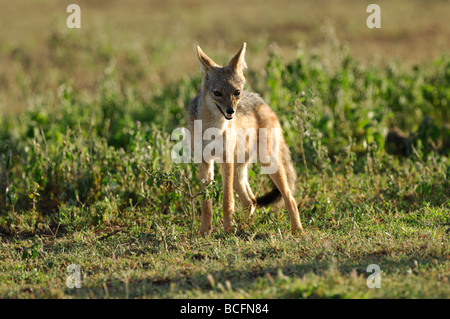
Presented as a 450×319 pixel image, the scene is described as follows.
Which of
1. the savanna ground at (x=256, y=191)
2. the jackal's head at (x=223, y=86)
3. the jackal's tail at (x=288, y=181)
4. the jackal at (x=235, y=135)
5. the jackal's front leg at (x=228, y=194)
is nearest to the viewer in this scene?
the savanna ground at (x=256, y=191)

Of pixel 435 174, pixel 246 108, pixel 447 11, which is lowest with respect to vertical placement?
pixel 435 174

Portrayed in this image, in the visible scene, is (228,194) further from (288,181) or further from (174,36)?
(174,36)

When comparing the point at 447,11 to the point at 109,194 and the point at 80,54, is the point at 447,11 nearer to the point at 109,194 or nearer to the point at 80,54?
the point at 80,54

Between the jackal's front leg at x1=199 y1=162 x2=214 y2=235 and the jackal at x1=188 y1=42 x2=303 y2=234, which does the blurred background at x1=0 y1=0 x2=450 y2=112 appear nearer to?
the jackal at x1=188 y1=42 x2=303 y2=234

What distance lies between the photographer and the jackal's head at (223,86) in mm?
5762

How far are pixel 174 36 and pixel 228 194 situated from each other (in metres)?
13.5

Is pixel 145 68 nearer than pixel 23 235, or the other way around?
pixel 23 235

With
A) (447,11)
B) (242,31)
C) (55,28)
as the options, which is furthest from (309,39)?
(55,28)

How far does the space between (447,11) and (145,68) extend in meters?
12.2

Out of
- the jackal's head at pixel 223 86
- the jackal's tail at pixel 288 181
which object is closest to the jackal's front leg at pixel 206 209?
the jackal's head at pixel 223 86

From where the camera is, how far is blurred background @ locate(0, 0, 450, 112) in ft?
48.5

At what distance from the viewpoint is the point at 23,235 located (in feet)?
21.4

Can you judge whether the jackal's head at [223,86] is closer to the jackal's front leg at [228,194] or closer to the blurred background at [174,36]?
the jackal's front leg at [228,194]

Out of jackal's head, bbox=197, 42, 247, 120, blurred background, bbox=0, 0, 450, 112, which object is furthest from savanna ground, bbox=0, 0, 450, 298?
blurred background, bbox=0, 0, 450, 112
